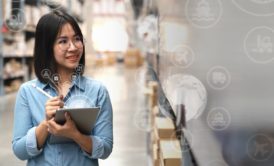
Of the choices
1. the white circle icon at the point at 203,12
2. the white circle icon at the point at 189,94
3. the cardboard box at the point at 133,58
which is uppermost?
the white circle icon at the point at 203,12

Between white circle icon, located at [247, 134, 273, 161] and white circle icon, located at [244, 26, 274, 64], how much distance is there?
20 centimetres

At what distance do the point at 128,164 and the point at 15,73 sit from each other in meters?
5.34

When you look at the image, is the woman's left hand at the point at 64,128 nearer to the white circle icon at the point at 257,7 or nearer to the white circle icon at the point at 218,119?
the white circle icon at the point at 218,119

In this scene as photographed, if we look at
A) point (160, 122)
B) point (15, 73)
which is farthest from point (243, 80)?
point (15, 73)

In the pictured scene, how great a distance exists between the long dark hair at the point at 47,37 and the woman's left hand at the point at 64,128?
19 cm

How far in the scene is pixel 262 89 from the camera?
3.67ft

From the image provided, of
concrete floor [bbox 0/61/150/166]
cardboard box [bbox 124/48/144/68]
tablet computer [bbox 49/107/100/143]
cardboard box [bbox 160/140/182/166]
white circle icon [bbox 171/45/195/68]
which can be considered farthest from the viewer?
cardboard box [bbox 124/48/144/68]

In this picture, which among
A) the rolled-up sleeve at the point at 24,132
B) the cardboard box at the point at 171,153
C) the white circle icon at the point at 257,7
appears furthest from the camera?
the cardboard box at the point at 171,153

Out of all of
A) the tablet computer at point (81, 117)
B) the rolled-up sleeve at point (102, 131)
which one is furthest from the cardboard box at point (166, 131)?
the tablet computer at point (81, 117)

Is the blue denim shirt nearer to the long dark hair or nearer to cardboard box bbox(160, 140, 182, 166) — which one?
the long dark hair

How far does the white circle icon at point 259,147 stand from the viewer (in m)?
1.15

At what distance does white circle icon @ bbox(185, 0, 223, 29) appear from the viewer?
1248 millimetres

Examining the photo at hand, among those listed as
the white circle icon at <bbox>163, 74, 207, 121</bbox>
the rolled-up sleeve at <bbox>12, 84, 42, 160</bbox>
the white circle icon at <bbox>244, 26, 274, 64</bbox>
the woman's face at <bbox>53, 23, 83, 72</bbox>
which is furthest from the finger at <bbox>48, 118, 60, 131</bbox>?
the white circle icon at <bbox>244, 26, 274, 64</bbox>

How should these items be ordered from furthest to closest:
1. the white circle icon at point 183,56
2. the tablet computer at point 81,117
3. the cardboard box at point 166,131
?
the cardboard box at point 166,131 < the white circle icon at point 183,56 < the tablet computer at point 81,117
